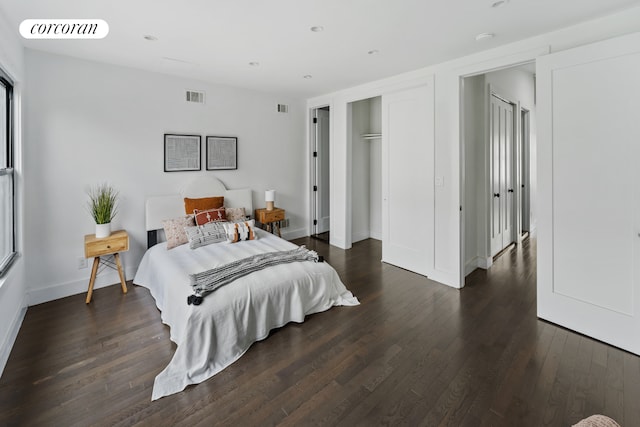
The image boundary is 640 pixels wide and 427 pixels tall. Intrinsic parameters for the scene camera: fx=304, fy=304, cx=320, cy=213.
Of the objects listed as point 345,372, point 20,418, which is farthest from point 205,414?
point 20,418

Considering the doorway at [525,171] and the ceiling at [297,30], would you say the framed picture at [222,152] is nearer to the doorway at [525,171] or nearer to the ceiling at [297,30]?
the ceiling at [297,30]

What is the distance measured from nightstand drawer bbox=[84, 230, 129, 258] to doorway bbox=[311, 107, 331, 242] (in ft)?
10.4

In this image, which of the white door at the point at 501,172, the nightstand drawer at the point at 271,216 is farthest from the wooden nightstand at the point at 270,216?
the white door at the point at 501,172

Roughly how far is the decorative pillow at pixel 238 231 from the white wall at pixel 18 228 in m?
1.88

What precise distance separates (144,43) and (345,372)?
342 centimetres

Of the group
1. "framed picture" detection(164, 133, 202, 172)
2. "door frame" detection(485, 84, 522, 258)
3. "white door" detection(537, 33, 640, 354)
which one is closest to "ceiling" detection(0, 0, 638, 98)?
"white door" detection(537, 33, 640, 354)

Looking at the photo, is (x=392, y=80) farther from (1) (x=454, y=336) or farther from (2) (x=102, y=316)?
(2) (x=102, y=316)

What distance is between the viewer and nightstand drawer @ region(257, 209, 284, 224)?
15.7 feet

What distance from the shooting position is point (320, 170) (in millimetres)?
5746

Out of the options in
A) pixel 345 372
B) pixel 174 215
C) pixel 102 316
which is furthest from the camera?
pixel 174 215

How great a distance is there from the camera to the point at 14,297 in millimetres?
2611

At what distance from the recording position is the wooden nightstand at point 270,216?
480 cm

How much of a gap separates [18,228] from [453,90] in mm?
4668

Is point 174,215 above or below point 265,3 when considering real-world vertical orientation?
below
